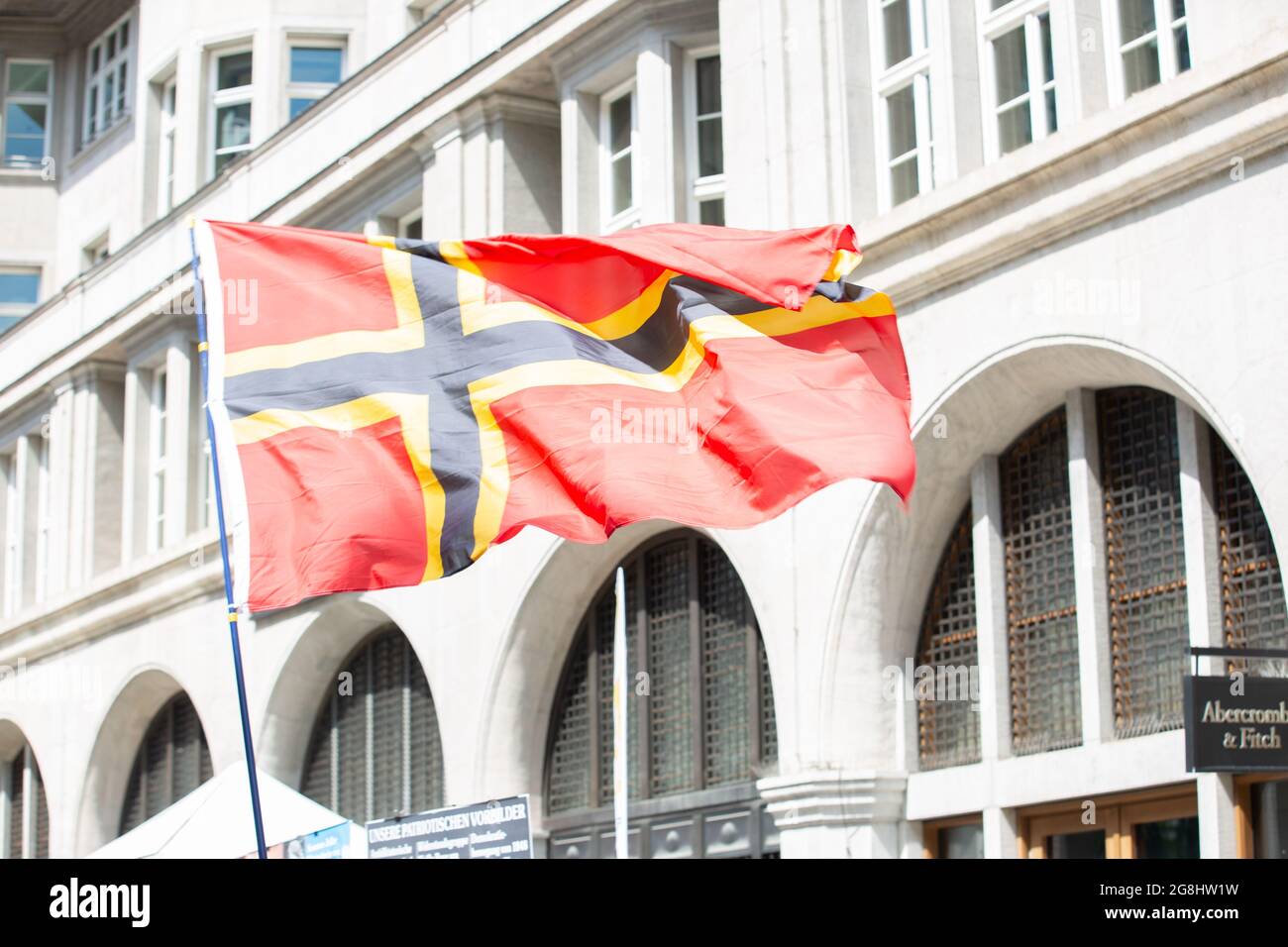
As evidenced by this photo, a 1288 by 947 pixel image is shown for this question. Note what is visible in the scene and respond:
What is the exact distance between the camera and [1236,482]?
45.1 feet

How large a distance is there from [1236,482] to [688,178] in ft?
24.6

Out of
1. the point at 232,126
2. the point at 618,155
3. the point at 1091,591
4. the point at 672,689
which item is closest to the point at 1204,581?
the point at 1091,591

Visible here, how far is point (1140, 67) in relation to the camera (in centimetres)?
1493

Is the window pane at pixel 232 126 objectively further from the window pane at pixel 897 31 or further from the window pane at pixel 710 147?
the window pane at pixel 897 31

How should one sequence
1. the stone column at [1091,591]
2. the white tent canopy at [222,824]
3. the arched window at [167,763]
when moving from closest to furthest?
the stone column at [1091,591]
the white tent canopy at [222,824]
the arched window at [167,763]

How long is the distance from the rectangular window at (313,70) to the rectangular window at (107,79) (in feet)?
21.6

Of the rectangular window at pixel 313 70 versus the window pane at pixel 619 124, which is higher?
the rectangular window at pixel 313 70

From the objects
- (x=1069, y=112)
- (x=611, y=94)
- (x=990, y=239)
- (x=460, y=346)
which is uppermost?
(x=611, y=94)

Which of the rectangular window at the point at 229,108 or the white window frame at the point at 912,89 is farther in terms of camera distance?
the rectangular window at the point at 229,108

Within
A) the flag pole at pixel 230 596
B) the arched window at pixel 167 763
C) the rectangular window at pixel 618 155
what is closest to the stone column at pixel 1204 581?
the flag pole at pixel 230 596

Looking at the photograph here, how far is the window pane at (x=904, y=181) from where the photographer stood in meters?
17.2
